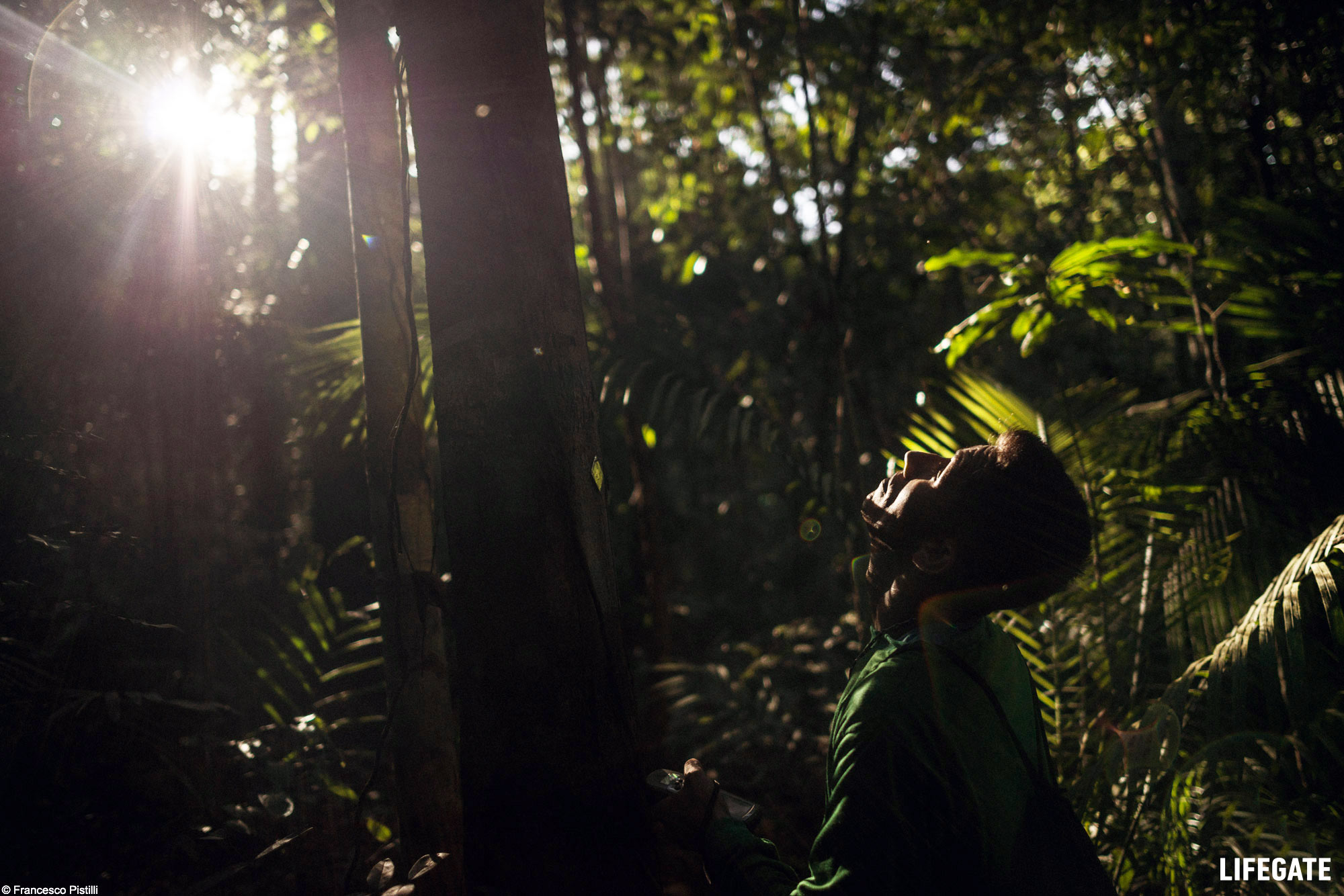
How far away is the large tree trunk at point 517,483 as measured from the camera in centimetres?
108

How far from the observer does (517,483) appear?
3.70 ft

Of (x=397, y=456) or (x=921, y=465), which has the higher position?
(x=397, y=456)

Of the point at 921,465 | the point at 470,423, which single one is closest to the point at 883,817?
the point at 921,465

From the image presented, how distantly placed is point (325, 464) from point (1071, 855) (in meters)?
2.94

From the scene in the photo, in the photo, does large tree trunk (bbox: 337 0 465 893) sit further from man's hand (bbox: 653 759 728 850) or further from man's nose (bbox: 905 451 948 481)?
man's nose (bbox: 905 451 948 481)

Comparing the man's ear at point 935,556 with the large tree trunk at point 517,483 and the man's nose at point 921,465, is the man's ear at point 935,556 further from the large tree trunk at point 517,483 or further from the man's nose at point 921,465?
the large tree trunk at point 517,483

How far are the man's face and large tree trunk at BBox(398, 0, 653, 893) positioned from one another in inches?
16.9

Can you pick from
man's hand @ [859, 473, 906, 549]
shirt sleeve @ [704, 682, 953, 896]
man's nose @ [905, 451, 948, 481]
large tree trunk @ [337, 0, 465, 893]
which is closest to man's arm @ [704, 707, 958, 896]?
shirt sleeve @ [704, 682, 953, 896]

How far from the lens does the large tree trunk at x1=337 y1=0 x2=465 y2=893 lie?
168 centimetres

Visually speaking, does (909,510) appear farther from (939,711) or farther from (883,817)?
(883,817)

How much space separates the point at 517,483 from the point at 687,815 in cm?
56

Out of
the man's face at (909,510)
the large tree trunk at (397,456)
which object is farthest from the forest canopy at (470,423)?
the man's face at (909,510)

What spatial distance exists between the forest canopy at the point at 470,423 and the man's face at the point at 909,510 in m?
0.42

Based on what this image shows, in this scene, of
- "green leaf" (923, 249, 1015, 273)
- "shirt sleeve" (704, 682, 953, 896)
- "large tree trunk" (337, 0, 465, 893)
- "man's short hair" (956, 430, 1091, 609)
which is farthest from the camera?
"green leaf" (923, 249, 1015, 273)
